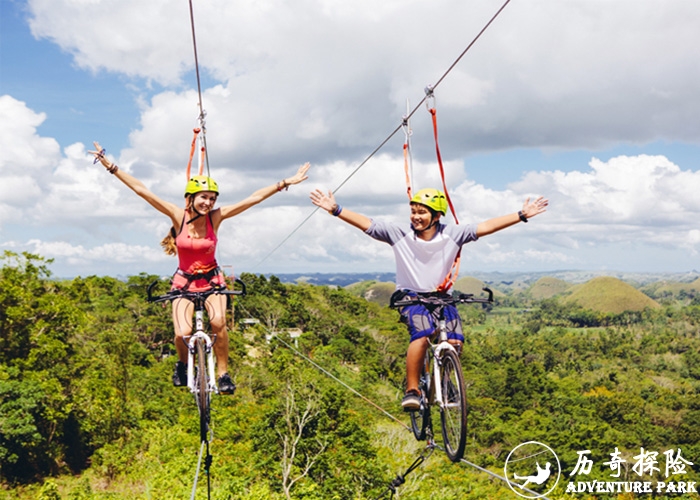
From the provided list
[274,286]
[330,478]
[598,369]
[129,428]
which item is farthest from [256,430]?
[598,369]

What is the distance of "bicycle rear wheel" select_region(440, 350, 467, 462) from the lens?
17.3 feet

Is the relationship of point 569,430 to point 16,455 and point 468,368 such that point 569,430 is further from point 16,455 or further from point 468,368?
point 16,455

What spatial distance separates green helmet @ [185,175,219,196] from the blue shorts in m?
2.37

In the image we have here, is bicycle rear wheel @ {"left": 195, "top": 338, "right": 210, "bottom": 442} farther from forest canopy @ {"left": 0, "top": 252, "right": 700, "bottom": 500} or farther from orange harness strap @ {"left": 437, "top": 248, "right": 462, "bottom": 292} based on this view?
forest canopy @ {"left": 0, "top": 252, "right": 700, "bottom": 500}

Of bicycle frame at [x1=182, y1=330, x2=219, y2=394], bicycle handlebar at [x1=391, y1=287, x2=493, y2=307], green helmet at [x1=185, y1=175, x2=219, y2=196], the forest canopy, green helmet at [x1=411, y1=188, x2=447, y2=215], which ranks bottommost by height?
the forest canopy

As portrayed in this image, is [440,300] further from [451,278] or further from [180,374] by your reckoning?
[180,374]

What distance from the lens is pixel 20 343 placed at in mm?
36062

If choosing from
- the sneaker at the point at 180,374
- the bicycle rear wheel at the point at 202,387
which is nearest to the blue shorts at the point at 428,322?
the bicycle rear wheel at the point at 202,387

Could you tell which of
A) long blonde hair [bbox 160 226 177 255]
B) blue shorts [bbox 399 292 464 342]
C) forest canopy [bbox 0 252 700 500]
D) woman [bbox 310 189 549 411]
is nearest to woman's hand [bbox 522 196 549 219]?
woman [bbox 310 189 549 411]

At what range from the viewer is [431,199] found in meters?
5.86

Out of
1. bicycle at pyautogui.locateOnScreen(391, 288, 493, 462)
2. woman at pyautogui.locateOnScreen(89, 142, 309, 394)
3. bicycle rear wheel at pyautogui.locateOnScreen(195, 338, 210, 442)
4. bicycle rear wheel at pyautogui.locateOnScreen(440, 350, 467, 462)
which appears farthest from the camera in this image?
woman at pyautogui.locateOnScreen(89, 142, 309, 394)

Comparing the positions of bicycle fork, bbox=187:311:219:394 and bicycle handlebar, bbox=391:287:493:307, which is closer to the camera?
bicycle handlebar, bbox=391:287:493:307

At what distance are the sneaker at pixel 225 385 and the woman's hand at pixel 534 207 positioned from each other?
11.6 ft

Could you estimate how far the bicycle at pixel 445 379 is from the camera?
537 centimetres
